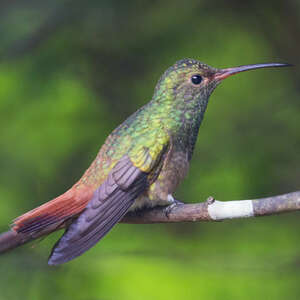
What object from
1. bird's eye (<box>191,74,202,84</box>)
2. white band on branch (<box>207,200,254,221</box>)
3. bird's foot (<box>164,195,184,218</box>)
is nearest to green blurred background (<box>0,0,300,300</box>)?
bird's foot (<box>164,195,184,218</box>)

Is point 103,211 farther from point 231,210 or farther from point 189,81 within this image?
point 189,81

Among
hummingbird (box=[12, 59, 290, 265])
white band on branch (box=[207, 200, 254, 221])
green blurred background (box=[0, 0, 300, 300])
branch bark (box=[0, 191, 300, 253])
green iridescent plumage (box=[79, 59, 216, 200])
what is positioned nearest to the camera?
branch bark (box=[0, 191, 300, 253])

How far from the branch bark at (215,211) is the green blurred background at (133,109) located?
925 millimetres

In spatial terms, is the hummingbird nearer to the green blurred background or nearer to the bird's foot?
the bird's foot

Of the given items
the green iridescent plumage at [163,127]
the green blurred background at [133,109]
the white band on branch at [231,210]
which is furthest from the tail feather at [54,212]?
the green blurred background at [133,109]

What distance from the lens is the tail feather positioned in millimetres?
2594

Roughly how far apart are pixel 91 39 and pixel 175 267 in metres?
1.83

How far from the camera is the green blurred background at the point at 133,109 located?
153 inches

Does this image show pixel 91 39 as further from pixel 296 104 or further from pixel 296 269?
pixel 296 269

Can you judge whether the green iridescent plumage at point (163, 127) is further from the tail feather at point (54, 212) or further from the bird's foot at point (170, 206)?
the tail feather at point (54, 212)

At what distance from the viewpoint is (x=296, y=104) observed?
179 inches

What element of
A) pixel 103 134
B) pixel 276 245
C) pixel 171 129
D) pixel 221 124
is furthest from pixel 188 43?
pixel 276 245

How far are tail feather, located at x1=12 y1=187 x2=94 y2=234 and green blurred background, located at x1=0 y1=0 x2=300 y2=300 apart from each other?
1.02 m

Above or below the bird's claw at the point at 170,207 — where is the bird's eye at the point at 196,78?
above
